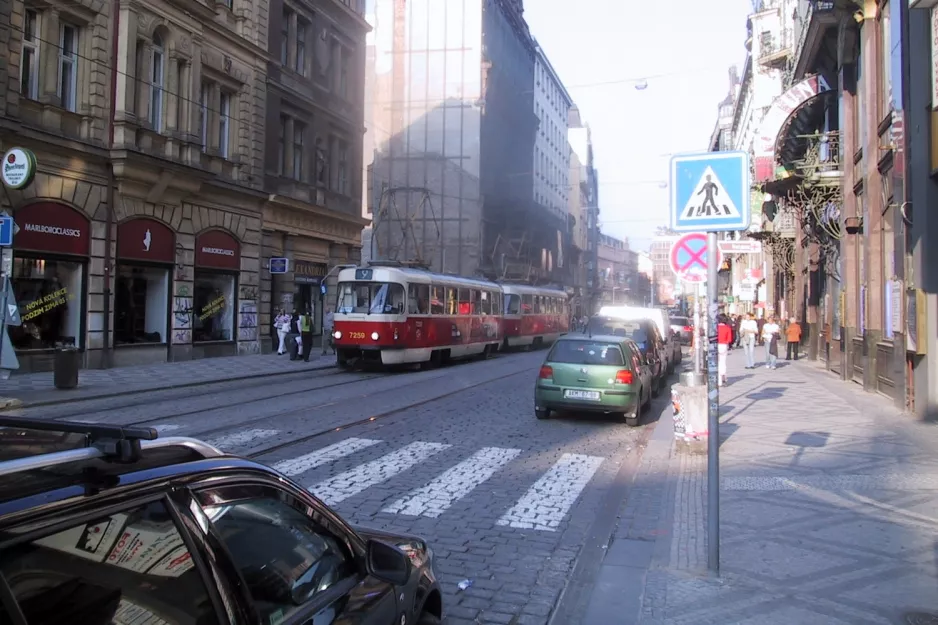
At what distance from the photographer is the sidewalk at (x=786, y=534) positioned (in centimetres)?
493

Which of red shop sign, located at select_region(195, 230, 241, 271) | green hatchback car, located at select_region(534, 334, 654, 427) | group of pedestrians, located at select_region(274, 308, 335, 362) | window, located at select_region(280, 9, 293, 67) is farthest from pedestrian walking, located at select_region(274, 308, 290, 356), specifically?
green hatchback car, located at select_region(534, 334, 654, 427)

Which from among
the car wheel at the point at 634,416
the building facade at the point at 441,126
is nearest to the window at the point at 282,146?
the building facade at the point at 441,126

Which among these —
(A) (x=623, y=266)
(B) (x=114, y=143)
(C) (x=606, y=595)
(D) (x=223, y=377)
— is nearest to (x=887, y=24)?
(C) (x=606, y=595)

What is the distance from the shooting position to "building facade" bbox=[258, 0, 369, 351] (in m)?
28.4

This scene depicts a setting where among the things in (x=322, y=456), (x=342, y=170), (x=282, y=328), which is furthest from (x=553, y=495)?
(x=342, y=170)

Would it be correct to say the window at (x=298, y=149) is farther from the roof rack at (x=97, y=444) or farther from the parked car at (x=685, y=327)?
the roof rack at (x=97, y=444)

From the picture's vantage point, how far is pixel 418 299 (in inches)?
893

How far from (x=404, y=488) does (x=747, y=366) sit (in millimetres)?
19937

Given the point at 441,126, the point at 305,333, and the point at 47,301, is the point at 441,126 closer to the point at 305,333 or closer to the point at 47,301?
the point at 305,333

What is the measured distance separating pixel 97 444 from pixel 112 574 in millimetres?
369

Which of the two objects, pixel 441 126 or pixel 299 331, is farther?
pixel 441 126

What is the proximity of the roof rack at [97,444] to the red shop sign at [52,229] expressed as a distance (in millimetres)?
18032

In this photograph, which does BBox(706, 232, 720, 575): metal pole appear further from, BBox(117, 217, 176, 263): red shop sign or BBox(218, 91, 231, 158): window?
BBox(218, 91, 231, 158): window

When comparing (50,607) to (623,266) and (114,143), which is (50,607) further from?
(623,266)
